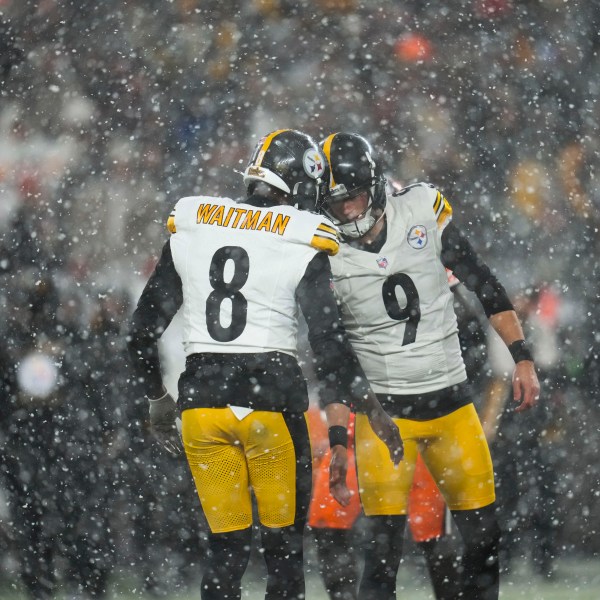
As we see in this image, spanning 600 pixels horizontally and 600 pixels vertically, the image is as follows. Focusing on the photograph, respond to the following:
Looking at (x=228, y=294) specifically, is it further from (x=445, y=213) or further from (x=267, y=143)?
(x=445, y=213)

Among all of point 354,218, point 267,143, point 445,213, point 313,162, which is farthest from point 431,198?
point 267,143

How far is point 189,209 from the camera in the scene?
9.01 ft

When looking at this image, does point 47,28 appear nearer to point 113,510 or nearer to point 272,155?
point 272,155

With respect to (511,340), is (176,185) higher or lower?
higher

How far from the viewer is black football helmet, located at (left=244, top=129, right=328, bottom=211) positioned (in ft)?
9.02

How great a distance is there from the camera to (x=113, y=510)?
293 centimetres

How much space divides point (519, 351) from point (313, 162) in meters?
0.72

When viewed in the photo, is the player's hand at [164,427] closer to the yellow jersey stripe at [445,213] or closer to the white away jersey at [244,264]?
the white away jersey at [244,264]

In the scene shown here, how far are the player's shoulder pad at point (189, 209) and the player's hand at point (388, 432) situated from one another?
65 centimetres

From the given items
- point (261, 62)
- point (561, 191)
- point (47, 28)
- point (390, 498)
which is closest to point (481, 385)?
point (390, 498)

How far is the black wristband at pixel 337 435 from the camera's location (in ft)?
8.99

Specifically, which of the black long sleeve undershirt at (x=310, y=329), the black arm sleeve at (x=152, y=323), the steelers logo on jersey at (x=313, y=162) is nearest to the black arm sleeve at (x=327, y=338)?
the black long sleeve undershirt at (x=310, y=329)

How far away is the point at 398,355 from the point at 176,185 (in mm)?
711

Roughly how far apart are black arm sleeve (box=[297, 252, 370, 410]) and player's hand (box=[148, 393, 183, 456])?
1.34 feet
